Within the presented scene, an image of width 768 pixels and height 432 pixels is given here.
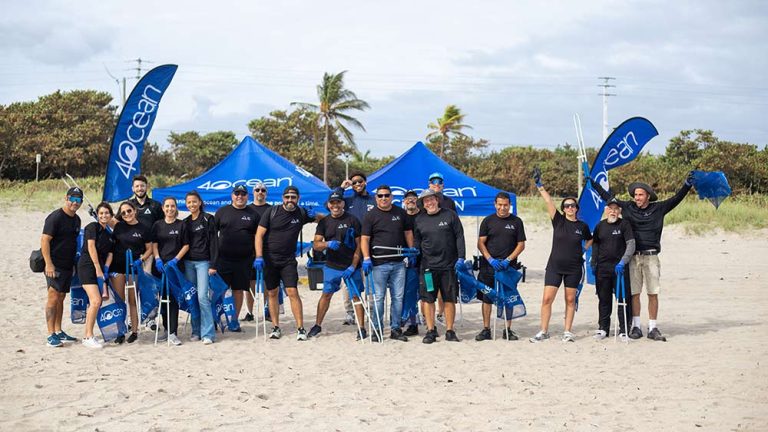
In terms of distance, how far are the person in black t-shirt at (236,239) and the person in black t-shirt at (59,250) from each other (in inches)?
58.0

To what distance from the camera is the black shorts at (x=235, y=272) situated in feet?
29.2

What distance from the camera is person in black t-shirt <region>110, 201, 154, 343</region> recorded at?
8.28 metres

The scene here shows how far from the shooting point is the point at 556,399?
20.6 ft

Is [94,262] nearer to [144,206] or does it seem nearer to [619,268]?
[144,206]

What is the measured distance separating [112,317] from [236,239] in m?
1.54

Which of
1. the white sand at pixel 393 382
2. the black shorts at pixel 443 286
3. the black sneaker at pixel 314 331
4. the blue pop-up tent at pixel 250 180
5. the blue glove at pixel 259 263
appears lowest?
the white sand at pixel 393 382

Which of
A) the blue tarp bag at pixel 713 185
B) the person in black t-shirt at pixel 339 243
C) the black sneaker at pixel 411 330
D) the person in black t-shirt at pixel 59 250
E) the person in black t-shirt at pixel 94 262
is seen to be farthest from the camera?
the blue tarp bag at pixel 713 185

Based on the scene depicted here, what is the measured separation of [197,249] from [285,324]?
188 centimetres

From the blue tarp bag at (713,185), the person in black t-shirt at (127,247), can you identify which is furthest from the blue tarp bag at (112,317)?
the blue tarp bag at (713,185)

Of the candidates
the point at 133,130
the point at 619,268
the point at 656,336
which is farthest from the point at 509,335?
the point at 133,130

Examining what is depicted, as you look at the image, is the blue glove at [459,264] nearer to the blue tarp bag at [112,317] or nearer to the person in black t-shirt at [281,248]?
the person in black t-shirt at [281,248]

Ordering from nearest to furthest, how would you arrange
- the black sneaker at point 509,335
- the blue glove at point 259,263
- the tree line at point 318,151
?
the blue glove at point 259,263 < the black sneaker at point 509,335 < the tree line at point 318,151

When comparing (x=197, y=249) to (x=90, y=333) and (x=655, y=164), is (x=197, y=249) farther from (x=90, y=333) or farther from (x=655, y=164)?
(x=655, y=164)

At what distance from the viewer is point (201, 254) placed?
8453 millimetres
